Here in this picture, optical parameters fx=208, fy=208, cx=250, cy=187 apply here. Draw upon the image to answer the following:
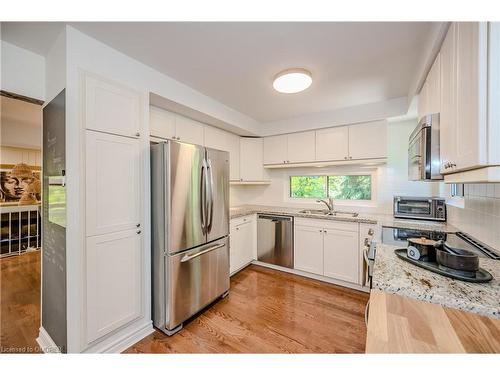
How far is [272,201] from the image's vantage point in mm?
3740

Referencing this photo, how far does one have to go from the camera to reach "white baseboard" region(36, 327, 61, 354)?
1.50 m

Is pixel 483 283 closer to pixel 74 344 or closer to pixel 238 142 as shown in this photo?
pixel 74 344

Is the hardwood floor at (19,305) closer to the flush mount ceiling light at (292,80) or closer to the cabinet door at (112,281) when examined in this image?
the cabinet door at (112,281)

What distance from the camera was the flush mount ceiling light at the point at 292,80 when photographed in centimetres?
180

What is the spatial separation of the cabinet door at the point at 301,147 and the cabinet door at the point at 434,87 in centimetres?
153

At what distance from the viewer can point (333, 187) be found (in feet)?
10.5

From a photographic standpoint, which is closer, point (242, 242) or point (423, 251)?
point (423, 251)

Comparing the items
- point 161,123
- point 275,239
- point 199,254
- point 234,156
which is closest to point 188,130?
point 161,123

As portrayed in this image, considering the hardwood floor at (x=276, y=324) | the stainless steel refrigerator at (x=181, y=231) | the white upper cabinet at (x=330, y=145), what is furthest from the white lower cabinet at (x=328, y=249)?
the stainless steel refrigerator at (x=181, y=231)

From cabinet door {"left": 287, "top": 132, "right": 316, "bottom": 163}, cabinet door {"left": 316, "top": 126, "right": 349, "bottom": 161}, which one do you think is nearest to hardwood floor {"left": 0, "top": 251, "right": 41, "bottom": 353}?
cabinet door {"left": 287, "top": 132, "right": 316, "bottom": 163}

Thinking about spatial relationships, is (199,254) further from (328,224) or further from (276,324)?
(328,224)

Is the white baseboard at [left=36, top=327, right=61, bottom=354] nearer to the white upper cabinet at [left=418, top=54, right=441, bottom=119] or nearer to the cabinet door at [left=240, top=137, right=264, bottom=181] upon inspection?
the cabinet door at [left=240, top=137, right=264, bottom=181]

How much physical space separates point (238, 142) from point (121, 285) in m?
2.45

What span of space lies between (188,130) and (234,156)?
0.95 meters
